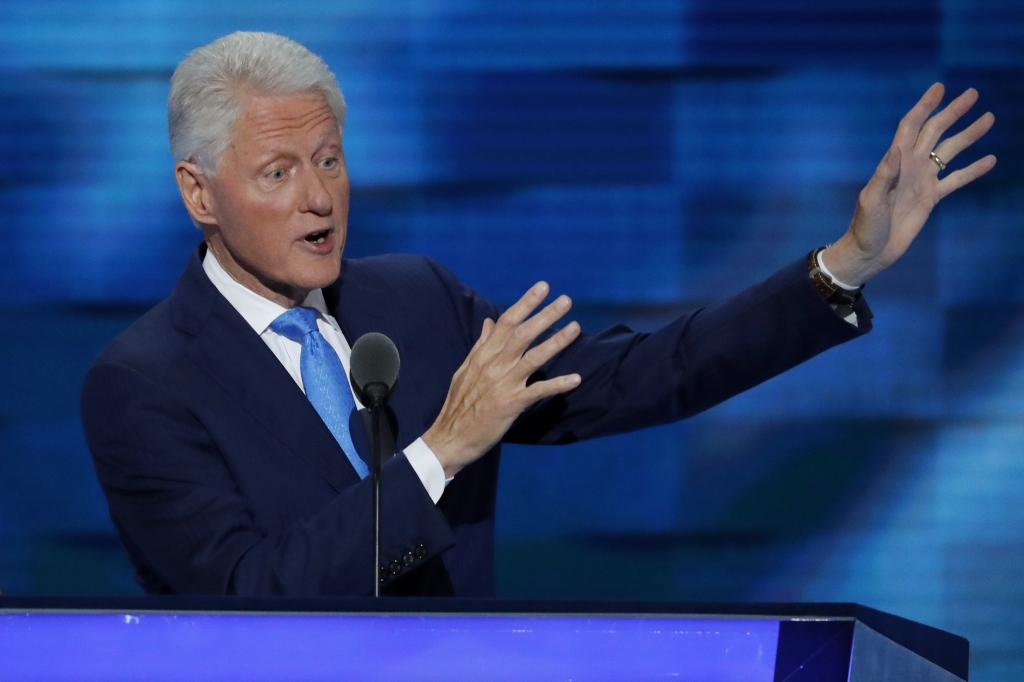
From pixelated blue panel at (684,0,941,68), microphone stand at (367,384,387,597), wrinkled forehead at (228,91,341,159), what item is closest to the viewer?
microphone stand at (367,384,387,597)

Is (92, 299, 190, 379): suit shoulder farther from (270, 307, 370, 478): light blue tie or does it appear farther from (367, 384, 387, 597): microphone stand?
(367, 384, 387, 597): microphone stand

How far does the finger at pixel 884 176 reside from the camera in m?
1.59

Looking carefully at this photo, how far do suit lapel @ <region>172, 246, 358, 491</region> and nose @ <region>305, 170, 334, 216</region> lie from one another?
0.64 feet

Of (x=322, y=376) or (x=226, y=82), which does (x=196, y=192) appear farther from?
(x=322, y=376)

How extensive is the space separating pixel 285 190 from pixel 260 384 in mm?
280

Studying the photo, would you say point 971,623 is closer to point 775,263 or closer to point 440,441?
A: point 775,263

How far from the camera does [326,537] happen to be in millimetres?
1521

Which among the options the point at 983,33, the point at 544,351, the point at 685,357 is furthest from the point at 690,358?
the point at 983,33

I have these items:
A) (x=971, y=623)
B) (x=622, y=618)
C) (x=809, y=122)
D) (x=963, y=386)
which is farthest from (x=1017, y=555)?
(x=622, y=618)

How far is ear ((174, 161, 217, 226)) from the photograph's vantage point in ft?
6.02

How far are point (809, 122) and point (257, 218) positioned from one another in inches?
65.7

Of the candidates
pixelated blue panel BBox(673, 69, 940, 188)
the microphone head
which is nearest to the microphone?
the microphone head

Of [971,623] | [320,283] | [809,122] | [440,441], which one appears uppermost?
[809,122]

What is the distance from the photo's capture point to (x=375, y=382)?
4.58 feet
